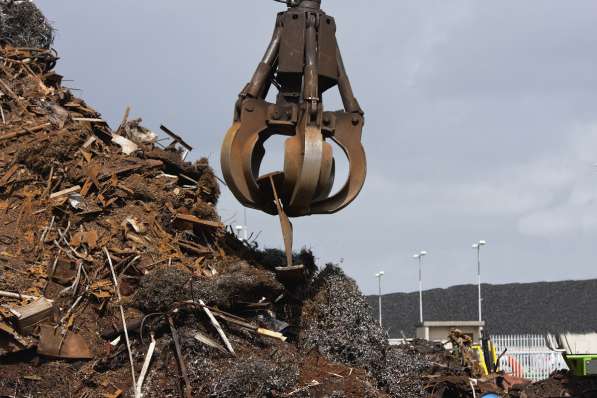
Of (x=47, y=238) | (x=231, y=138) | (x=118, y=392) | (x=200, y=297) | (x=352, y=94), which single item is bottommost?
(x=118, y=392)

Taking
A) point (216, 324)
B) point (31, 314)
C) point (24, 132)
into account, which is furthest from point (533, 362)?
point (31, 314)

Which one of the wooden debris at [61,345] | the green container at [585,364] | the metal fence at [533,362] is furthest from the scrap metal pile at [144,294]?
the metal fence at [533,362]

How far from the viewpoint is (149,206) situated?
25.6 ft

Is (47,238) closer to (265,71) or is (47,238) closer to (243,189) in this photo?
(243,189)

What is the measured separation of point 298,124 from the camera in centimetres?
701

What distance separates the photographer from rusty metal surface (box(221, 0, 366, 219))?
6875mm

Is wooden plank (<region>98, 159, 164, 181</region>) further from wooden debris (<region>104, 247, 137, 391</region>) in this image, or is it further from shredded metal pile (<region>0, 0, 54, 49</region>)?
shredded metal pile (<region>0, 0, 54, 49</region>)

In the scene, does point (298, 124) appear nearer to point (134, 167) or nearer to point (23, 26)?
point (134, 167)

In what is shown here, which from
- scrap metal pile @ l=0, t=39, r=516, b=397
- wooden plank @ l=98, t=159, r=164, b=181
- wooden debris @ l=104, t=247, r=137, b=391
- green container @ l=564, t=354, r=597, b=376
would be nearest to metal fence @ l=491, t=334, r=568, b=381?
green container @ l=564, t=354, r=597, b=376

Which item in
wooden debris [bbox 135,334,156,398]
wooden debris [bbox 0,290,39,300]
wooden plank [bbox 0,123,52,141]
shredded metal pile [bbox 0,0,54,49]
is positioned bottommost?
wooden debris [bbox 135,334,156,398]

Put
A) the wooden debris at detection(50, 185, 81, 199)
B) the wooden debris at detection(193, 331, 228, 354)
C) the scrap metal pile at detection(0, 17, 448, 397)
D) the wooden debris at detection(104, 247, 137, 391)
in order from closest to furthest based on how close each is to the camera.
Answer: the wooden debris at detection(104, 247, 137, 391), the scrap metal pile at detection(0, 17, 448, 397), the wooden debris at detection(193, 331, 228, 354), the wooden debris at detection(50, 185, 81, 199)

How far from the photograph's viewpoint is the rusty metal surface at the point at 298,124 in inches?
271

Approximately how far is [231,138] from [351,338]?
74.0 inches

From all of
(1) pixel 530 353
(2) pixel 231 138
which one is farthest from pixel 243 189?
(1) pixel 530 353
